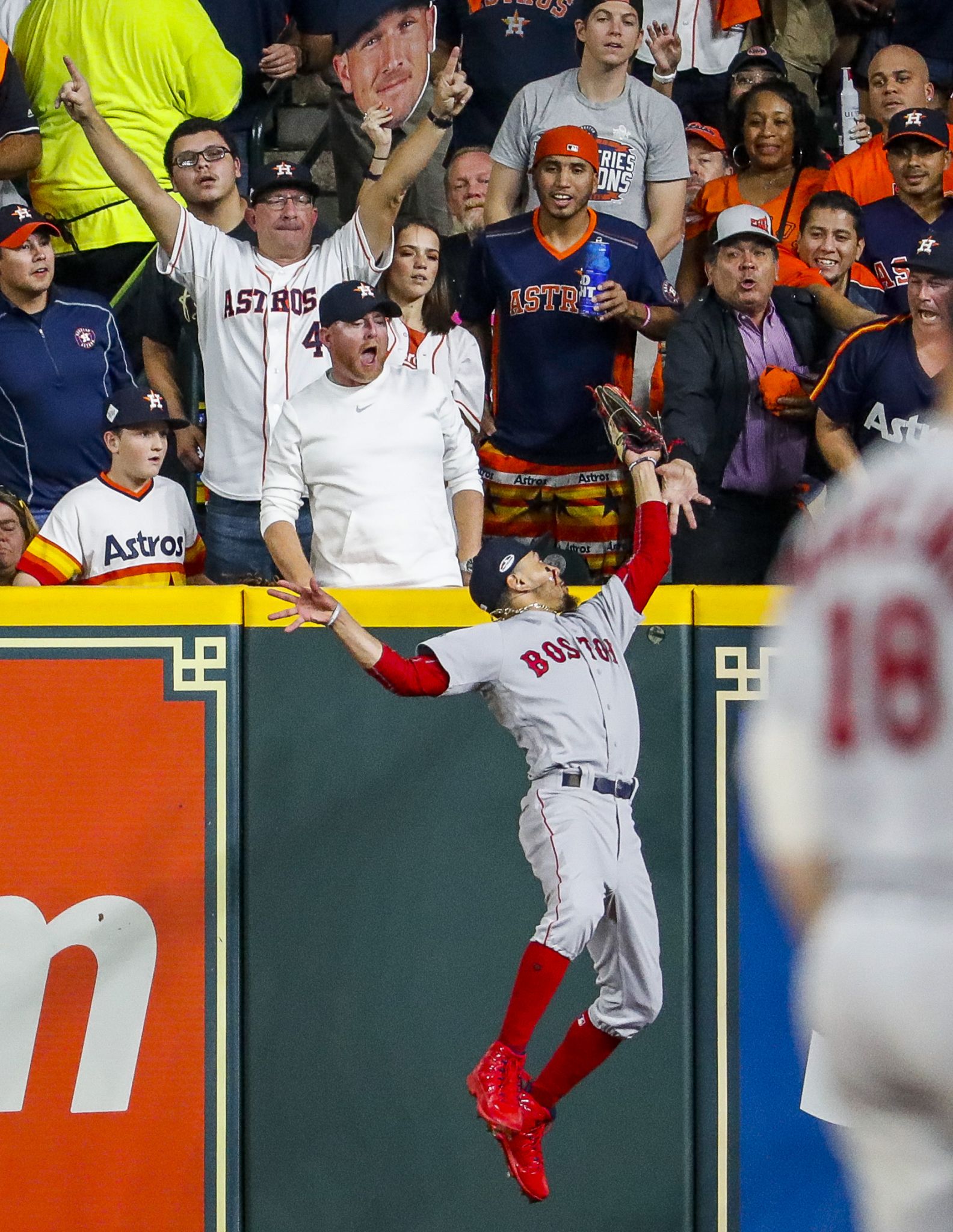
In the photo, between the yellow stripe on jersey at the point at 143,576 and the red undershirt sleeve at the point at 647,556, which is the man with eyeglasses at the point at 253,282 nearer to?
the yellow stripe on jersey at the point at 143,576

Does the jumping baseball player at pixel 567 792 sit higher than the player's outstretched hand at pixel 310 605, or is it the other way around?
the player's outstretched hand at pixel 310 605

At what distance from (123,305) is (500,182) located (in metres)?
1.71

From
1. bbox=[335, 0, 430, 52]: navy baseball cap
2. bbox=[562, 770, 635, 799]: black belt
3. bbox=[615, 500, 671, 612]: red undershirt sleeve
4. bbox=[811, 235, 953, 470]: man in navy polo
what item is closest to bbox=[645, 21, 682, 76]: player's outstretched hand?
bbox=[335, 0, 430, 52]: navy baseball cap

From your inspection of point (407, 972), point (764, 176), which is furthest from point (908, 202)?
point (407, 972)

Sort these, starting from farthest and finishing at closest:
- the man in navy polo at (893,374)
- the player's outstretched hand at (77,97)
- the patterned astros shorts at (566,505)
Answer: the patterned astros shorts at (566,505), the player's outstretched hand at (77,97), the man in navy polo at (893,374)

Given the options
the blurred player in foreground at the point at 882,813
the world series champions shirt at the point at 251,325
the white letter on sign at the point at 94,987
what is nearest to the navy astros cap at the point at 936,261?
the world series champions shirt at the point at 251,325

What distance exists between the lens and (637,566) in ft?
16.9

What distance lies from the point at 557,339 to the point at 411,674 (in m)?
2.28

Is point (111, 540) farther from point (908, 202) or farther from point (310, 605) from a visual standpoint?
point (908, 202)

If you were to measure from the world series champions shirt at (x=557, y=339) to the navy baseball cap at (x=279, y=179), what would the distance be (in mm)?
757

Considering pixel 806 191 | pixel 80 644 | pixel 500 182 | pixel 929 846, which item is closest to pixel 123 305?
pixel 500 182

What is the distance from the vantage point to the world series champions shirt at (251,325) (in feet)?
21.0

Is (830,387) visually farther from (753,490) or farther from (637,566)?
(637,566)

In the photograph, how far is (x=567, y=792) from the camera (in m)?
5.15
